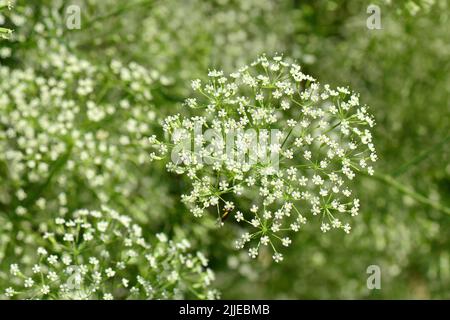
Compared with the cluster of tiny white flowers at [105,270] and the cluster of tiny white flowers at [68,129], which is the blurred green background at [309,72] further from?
the cluster of tiny white flowers at [105,270]

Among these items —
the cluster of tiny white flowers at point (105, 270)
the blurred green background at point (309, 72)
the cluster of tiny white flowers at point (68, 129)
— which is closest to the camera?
the cluster of tiny white flowers at point (105, 270)

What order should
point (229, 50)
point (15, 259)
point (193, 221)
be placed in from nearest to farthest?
point (15, 259), point (193, 221), point (229, 50)

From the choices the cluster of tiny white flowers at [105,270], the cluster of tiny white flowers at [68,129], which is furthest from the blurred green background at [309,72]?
the cluster of tiny white flowers at [105,270]

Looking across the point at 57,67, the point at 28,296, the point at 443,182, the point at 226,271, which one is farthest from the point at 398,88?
the point at 28,296

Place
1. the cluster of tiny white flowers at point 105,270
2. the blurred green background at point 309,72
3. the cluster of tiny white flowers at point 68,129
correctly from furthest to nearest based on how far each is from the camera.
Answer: the blurred green background at point 309,72 < the cluster of tiny white flowers at point 68,129 < the cluster of tiny white flowers at point 105,270

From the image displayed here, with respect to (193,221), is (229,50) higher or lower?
higher

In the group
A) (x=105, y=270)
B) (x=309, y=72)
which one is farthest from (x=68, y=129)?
(x=309, y=72)

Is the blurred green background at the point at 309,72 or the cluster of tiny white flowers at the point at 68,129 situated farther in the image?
the blurred green background at the point at 309,72

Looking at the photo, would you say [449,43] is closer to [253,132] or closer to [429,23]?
[429,23]
